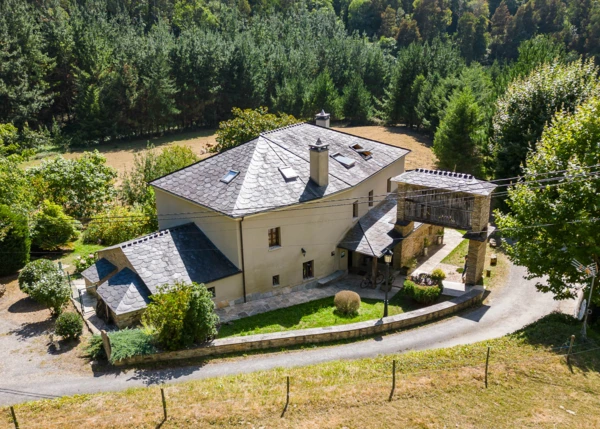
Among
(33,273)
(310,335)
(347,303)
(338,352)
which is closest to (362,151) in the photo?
(347,303)

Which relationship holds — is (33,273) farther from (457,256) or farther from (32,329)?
(457,256)

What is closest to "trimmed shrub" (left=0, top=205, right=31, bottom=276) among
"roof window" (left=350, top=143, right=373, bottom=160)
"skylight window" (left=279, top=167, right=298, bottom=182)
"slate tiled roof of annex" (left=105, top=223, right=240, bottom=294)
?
"slate tiled roof of annex" (left=105, top=223, right=240, bottom=294)

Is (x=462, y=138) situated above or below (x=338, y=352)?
above

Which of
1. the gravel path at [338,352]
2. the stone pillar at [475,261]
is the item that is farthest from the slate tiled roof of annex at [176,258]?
the stone pillar at [475,261]

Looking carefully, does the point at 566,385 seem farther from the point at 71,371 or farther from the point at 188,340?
the point at 71,371

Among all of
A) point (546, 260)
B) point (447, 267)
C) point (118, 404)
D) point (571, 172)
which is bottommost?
point (447, 267)

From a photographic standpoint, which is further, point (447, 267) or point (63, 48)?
point (63, 48)

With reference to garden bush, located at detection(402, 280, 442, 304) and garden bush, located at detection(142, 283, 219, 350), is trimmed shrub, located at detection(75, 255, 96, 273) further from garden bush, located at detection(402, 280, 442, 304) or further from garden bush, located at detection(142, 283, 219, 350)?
garden bush, located at detection(402, 280, 442, 304)

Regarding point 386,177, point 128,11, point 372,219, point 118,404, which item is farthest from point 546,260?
point 128,11
